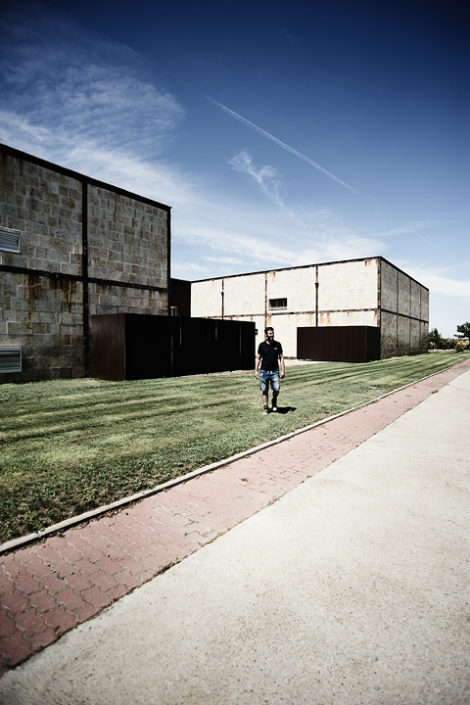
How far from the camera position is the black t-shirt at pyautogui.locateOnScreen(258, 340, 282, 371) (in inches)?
348

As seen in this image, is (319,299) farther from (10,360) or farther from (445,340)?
(445,340)

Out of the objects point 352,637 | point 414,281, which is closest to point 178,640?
point 352,637

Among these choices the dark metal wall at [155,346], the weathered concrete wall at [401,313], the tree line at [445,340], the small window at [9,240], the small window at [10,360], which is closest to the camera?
the small window at [9,240]

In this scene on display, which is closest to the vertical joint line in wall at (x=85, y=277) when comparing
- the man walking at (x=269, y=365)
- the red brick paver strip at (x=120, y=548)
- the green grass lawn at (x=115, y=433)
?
the green grass lawn at (x=115, y=433)

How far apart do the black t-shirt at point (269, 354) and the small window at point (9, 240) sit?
11495mm

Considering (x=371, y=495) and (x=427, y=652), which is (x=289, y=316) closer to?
(x=371, y=495)

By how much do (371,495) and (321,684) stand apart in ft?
8.92

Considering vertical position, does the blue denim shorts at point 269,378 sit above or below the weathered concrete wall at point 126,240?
below

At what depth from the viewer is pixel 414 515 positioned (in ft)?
13.1

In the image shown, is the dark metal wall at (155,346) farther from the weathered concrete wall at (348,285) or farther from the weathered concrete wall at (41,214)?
the weathered concrete wall at (348,285)

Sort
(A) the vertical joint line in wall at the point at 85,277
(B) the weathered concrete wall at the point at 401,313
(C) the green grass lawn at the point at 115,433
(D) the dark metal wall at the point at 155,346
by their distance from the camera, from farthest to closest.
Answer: (B) the weathered concrete wall at the point at 401,313, (A) the vertical joint line in wall at the point at 85,277, (D) the dark metal wall at the point at 155,346, (C) the green grass lawn at the point at 115,433

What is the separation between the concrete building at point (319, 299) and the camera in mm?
31281

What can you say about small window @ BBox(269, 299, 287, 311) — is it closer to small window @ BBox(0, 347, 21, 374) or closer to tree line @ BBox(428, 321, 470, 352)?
small window @ BBox(0, 347, 21, 374)

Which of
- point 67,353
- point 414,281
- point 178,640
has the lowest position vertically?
point 178,640
